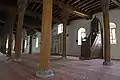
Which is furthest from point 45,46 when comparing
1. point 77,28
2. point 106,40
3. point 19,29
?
point 77,28

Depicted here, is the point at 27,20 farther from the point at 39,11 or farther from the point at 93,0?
the point at 93,0

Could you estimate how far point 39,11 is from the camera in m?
11.4

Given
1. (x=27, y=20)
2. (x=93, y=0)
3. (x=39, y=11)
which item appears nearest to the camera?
(x=93, y=0)

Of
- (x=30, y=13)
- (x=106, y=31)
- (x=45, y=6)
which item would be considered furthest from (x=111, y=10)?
(x=45, y=6)

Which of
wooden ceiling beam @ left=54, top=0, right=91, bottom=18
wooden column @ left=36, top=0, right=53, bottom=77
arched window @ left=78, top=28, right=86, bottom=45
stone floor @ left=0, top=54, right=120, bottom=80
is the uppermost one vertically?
wooden ceiling beam @ left=54, top=0, right=91, bottom=18

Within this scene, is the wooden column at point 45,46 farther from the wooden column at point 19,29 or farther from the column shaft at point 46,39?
the wooden column at point 19,29

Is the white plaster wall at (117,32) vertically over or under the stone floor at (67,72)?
over

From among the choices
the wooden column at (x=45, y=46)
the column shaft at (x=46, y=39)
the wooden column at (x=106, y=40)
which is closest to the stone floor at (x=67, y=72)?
the wooden column at (x=45, y=46)

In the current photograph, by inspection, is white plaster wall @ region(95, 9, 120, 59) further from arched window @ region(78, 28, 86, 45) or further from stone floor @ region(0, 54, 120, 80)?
stone floor @ region(0, 54, 120, 80)

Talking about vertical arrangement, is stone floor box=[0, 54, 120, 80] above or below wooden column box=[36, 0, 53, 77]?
below

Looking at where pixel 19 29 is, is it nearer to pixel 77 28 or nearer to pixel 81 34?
pixel 81 34

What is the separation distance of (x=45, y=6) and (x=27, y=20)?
1000 centimetres

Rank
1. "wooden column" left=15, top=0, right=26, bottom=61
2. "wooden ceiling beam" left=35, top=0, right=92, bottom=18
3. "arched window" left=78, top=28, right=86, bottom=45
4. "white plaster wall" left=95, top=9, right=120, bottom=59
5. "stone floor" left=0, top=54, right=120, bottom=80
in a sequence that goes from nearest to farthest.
Answer: "stone floor" left=0, top=54, right=120, bottom=80 < "wooden column" left=15, top=0, right=26, bottom=61 < "wooden ceiling beam" left=35, top=0, right=92, bottom=18 < "white plaster wall" left=95, top=9, right=120, bottom=59 < "arched window" left=78, top=28, right=86, bottom=45

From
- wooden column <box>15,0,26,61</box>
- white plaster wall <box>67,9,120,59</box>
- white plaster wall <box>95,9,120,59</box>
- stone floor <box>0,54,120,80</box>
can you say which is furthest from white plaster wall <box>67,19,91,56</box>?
stone floor <box>0,54,120,80</box>
